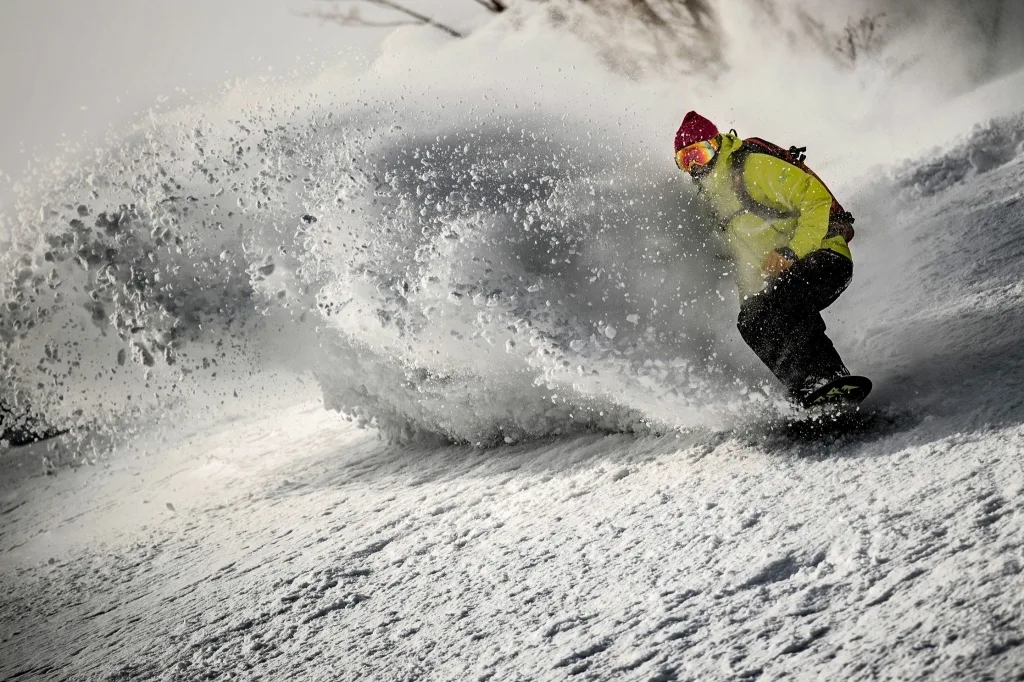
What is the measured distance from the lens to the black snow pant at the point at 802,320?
95.6 inches

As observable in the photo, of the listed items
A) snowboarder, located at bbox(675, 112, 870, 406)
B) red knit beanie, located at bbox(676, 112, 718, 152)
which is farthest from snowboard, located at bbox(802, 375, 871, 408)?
red knit beanie, located at bbox(676, 112, 718, 152)

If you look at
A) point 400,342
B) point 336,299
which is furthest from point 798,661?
point 336,299

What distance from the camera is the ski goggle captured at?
2.71m

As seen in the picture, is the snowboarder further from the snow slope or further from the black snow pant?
the snow slope

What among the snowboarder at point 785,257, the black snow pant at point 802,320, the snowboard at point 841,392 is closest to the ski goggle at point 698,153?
the snowboarder at point 785,257

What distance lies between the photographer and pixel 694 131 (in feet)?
9.15

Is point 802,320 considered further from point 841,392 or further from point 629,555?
point 629,555

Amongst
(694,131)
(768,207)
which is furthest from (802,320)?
(694,131)

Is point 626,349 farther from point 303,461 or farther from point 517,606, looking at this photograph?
point 303,461

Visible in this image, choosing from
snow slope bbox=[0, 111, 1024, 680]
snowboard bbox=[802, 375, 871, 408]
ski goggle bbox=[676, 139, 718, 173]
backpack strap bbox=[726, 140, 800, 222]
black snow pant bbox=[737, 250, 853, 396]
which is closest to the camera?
snow slope bbox=[0, 111, 1024, 680]

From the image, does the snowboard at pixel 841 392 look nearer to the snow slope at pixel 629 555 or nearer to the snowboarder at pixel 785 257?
the snowboarder at pixel 785 257

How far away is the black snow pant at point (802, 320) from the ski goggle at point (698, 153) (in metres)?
0.60

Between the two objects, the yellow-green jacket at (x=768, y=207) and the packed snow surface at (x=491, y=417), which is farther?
the yellow-green jacket at (x=768, y=207)

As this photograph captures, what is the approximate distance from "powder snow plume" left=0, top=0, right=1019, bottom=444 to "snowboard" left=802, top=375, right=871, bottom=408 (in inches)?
11.5
